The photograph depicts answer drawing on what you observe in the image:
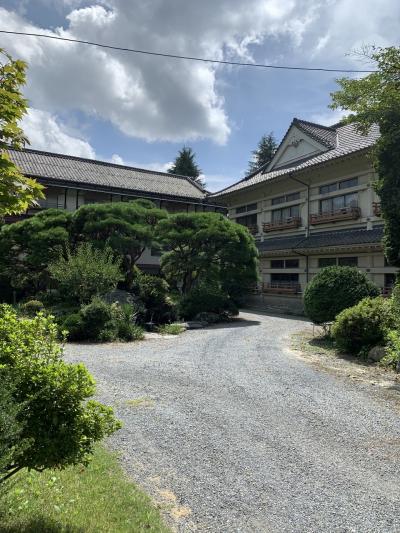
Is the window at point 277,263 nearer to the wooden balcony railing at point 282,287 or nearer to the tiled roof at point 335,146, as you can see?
the wooden balcony railing at point 282,287

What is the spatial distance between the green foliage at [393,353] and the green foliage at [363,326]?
3.04 ft

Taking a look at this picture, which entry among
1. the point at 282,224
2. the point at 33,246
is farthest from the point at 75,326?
the point at 282,224

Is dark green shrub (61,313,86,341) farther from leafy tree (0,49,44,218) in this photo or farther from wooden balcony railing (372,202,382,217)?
wooden balcony railing (372,202,382,217)

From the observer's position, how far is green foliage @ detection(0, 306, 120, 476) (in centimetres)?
277

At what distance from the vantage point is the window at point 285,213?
24.9 metres

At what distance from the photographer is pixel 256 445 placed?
4719 millimetres

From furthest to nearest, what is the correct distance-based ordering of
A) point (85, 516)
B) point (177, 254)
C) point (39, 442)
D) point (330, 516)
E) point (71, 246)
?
point (177, 254) → point (71, 246) → point (330, 516) → point (85, 516) → point (39, 442)

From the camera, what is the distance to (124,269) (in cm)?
1884

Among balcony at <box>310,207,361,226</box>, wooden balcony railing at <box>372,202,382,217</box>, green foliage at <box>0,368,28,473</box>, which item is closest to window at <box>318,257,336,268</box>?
balcony at <box>310,207,361,226</box>

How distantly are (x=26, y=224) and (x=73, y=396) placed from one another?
17.2 m

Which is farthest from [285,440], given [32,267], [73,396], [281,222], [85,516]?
[281,222]

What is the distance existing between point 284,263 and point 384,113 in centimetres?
1631

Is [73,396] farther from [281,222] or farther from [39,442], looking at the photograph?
[281,222]

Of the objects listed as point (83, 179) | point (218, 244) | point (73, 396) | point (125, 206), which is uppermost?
point (83, 179)
